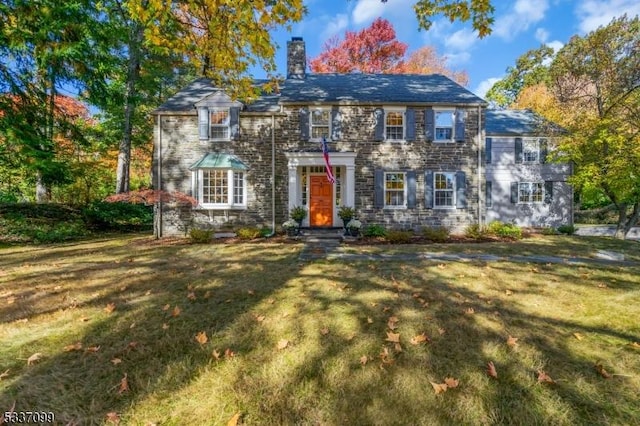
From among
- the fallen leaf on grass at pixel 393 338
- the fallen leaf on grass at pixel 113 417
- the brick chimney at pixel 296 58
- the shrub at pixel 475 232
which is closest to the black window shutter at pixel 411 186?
the shrub at pixel 475 232

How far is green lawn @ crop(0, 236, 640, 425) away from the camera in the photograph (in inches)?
88.2

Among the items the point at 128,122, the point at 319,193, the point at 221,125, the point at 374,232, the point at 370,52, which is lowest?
the point at 374,232

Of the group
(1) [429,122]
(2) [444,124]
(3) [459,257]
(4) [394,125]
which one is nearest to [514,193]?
(2) [444,124]

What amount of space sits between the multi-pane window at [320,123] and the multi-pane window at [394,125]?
8.44 feet

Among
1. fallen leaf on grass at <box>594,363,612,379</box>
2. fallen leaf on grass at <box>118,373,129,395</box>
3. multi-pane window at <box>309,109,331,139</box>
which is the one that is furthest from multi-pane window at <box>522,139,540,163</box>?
fallen leaf on grass at <box>118,373,129,395</box>

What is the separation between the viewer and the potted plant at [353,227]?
1085cm

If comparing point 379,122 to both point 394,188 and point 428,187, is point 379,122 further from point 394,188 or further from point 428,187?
point 428,187

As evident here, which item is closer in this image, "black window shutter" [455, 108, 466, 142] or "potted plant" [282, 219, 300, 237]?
"potted plant" [282, 219, 300, 237]

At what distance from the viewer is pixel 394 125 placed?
12.7 meters

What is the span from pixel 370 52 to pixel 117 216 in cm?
2343

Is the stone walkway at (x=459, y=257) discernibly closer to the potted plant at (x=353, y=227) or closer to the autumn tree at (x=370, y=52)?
the potted plant at (x=353, y=227)

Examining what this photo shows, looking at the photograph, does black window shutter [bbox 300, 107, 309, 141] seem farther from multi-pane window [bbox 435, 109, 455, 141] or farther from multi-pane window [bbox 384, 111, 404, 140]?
multi-pane window [bbox 435, 109, 455, 141]

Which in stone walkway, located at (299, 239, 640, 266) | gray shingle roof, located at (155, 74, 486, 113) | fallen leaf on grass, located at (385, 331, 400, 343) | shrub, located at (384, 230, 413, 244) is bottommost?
fallen leaf on grass, located at (385, 331, 400, 343)

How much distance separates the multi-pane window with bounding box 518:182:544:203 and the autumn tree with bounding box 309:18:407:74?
1493 centimetres
